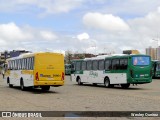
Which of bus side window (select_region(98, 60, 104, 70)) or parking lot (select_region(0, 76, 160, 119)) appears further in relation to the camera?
bus side window (select_region(98, 60, 104, 70))

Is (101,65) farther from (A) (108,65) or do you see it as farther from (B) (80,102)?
(B) (80,102)

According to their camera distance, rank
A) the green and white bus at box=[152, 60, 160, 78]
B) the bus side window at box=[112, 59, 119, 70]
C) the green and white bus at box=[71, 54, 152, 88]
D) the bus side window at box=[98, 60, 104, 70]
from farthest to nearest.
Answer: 1. the green and white bus at box=[152, 60, 160, 78]
2. the bus side window at box=[98, 60, 104, 70]
3. the bus side window at box=[112, 59, 119, 70]
4. the green and white bus at box=[71, 54, 152, 88]

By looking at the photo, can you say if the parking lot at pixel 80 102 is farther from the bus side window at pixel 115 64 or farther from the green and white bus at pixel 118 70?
the bus side window at pixel 115 64

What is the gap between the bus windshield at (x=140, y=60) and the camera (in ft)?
97.9

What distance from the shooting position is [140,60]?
30031mm

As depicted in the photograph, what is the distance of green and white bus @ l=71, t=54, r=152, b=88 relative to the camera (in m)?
29.8

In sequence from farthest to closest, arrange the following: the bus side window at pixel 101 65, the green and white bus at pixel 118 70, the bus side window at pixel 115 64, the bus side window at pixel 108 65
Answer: the bus side window at pixel 101 65, the bus side window at pixel 108 65, the bus side window at pixel 115 64, the green and white bus at pixel 118 70

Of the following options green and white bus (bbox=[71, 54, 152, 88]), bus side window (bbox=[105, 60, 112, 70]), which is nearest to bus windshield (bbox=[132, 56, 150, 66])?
green and white bus (bbox=[71, 54, 152, 88])

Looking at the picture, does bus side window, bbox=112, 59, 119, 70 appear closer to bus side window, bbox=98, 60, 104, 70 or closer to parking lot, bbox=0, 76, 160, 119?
bus side window, bbox=98, 60, 104, 70

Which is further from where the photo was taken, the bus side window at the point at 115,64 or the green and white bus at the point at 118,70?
the bus side window at the point at 115,64

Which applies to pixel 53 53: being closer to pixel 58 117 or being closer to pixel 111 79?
pixel 111 79

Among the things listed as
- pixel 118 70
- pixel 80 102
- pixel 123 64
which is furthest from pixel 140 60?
pixel 80 102

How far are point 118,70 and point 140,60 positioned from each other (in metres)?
2.11

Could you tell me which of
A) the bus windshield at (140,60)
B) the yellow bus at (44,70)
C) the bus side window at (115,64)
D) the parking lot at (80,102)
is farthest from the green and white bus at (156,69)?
the parking lot at (80,102)
